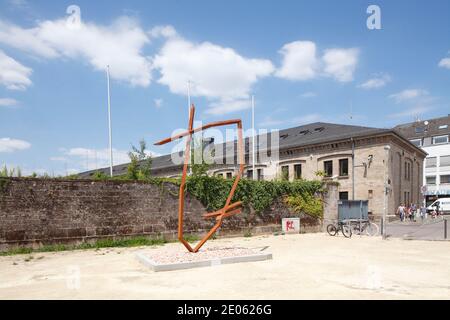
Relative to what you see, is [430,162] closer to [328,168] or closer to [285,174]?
[328,168]

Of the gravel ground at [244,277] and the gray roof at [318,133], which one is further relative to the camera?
the gray roof at [318,133]

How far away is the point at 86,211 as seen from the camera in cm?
1312

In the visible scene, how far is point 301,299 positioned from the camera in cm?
595

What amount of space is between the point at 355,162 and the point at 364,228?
11.9 metres

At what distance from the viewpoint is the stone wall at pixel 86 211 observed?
11.8 meters

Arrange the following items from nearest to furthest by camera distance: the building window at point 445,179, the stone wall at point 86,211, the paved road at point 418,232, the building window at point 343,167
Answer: the stone wall at point 86,211 < the paved road at point 418,232 < the building window at point 343,167 < the building window at point 445,179

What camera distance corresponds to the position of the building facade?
51.9 metres

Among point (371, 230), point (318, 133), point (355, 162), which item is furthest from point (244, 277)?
point (318, 133)

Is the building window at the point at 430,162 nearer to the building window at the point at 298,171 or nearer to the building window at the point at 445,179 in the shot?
the building window at the point at 445,179

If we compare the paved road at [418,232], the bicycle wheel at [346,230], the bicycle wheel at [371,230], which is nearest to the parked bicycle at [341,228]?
the bicycle wheel at [346,230]

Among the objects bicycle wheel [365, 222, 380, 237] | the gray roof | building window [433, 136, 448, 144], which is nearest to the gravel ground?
Answer: bicycle wheel [365, 222, 380, 237]
